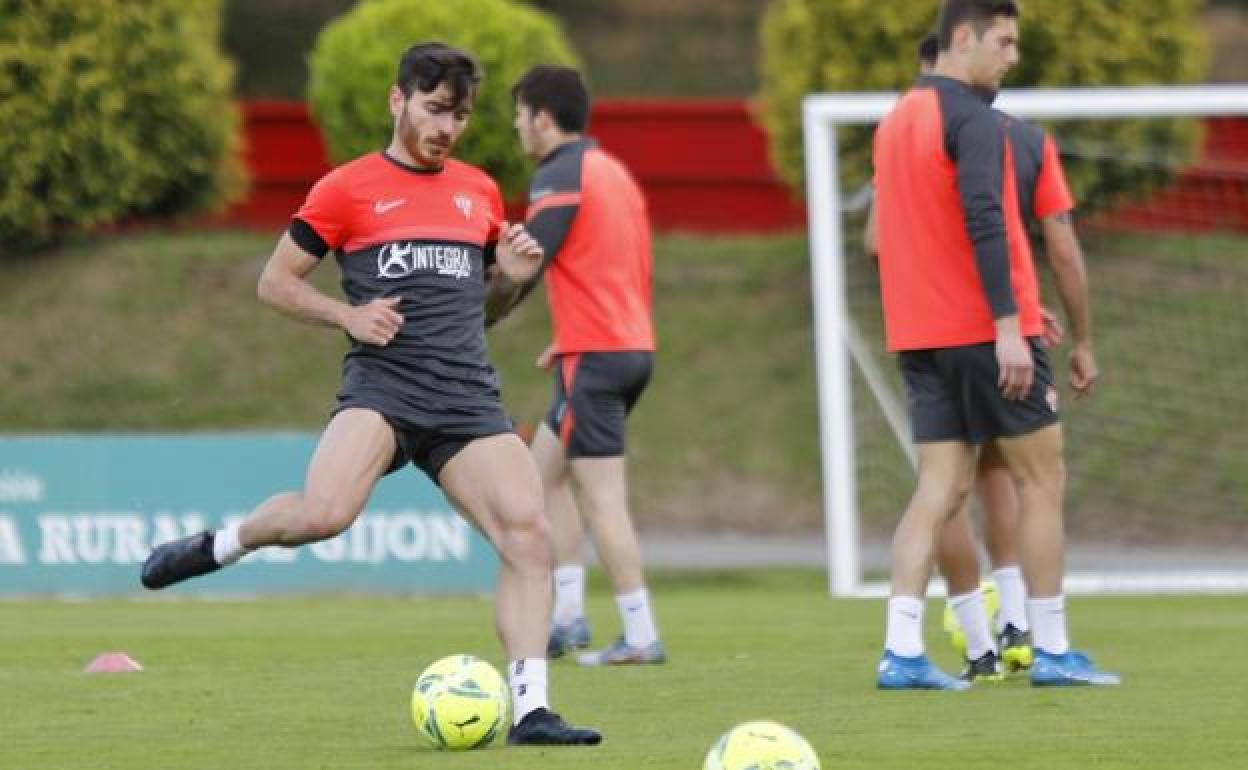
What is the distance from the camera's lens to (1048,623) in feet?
30.9

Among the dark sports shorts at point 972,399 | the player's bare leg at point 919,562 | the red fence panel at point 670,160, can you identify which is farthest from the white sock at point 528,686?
the red fence panel at point 670,160

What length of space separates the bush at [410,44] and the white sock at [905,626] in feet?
41.0

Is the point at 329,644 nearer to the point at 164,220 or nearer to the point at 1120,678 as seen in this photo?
the point at 1120,678

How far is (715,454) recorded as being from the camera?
21688mm

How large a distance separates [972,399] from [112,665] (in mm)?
3541

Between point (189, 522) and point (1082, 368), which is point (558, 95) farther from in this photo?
point (189, 522)

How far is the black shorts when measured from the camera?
8102mm

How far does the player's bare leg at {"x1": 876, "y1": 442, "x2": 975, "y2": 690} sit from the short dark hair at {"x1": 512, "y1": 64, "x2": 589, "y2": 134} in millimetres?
2432

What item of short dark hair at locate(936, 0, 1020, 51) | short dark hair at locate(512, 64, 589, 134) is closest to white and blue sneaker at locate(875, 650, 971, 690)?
short dark hair at locate(936, 0, 1020, 51)

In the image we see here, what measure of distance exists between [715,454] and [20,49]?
250 inches

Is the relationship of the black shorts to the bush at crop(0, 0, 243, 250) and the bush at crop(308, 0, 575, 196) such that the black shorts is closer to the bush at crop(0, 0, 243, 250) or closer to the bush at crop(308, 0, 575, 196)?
the bush at crop(308, 0, 575, 196)

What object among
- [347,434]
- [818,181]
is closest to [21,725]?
[347,434]

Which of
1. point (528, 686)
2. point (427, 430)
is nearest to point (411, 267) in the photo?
point (427, 430)

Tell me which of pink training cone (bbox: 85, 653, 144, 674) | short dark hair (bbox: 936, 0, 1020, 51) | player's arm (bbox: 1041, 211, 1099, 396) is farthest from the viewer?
pink training cone (bbox: 85, 653, 144, 674)
